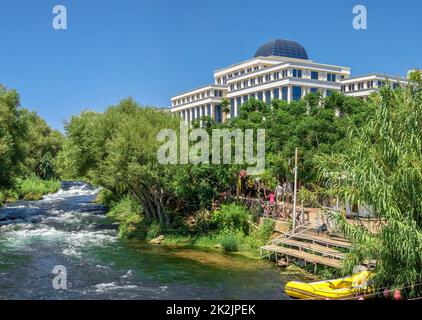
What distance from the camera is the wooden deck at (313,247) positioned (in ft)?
73.2

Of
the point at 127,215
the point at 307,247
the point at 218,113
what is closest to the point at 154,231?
the point at 127,215

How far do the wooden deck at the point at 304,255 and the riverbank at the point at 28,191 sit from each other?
35.9 metres

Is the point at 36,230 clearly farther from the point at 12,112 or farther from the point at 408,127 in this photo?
the point at 408,127

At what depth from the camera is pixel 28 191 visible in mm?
60750

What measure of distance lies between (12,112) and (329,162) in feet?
115

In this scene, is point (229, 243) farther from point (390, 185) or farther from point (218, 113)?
point (218, 113)

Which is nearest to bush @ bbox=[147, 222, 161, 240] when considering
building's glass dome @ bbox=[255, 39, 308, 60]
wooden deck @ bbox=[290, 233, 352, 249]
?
wooden deck @ bbox=[290, 233, 352, 249]

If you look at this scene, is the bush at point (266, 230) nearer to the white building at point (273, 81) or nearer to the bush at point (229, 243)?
the bush at point (229, 243)

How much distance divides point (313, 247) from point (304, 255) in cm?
86

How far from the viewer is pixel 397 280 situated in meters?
15.2

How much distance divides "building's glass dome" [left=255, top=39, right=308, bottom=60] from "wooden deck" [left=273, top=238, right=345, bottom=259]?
284 feet

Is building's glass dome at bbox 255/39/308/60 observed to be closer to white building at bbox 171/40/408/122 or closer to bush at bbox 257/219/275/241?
white building at bbox 171/40/408/122

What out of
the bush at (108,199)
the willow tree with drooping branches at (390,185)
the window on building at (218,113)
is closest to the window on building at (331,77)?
the window on building at (218,113)
